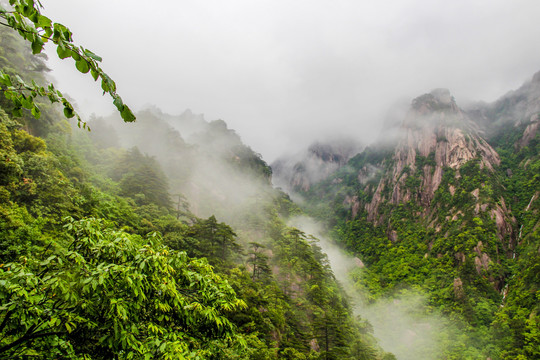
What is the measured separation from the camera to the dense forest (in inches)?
123

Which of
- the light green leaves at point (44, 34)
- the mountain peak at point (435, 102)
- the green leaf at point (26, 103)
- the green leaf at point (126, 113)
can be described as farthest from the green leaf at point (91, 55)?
the mountain peak at point (435, 102)

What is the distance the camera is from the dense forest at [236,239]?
313cm

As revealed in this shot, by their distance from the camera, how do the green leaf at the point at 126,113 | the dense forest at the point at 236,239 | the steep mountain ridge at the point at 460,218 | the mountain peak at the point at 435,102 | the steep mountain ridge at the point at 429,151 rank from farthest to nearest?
1. the mountain peak at the point at 435,102
2. the steep mountain ridge at the point at 429,151
3. the steep mountain ridge at the point at 460,218
4. the dense forest at the point at 236,239
5. the green leaf at the point at 126,113

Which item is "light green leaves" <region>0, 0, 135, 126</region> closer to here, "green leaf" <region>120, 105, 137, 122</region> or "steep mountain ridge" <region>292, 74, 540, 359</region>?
"green leaf" <region>120, 105, 137, 122</region>

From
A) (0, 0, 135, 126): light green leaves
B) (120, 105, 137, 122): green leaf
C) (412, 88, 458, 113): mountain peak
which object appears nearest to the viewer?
(0, 0, 135, 126): light green leaves

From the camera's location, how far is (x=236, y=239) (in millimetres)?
43312

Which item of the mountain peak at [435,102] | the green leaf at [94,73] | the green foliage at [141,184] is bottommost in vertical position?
the green leaf at [94,73]

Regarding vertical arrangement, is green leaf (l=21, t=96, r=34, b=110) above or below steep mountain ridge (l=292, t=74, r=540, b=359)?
below

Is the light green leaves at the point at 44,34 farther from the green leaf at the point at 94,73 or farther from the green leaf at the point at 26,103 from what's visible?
the green leaf at the point at 26,103

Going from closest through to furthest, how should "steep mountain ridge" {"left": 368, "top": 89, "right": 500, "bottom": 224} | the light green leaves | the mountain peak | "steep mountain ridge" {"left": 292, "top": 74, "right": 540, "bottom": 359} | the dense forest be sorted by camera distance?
the light green leaves < the dense forest < "steep mountain ridge" {"left": 292, "top": 74, "right": 540, "bottom": 359} < "steep mountain ridge" {"left": 368, "top": 89, "right": 500, "bottom": 224} < the mountain peak

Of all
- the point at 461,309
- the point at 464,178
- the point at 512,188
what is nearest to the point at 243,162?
the point at 461,309

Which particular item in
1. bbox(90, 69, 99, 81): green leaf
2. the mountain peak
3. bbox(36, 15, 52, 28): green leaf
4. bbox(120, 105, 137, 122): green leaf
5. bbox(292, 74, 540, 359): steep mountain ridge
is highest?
the mountain peak

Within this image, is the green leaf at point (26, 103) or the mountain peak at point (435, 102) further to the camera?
the mountain peak at point (435, 102)

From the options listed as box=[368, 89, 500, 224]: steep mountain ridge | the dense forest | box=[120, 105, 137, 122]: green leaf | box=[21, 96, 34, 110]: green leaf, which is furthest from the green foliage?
box=[368, 89, 500, 224]: steep mountain ridge
